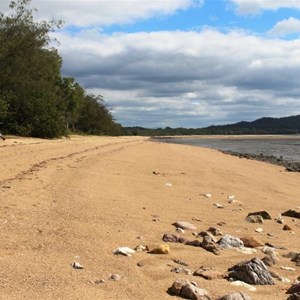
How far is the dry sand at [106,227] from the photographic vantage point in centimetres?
420

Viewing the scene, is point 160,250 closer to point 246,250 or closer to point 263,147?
point 246,250

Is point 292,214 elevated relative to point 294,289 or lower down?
lower down

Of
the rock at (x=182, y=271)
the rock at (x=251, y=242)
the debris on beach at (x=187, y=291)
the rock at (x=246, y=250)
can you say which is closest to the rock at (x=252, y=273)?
the rock at (x=182, y=271)

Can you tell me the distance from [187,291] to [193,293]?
0.06 meters

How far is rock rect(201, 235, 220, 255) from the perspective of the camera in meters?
5.71

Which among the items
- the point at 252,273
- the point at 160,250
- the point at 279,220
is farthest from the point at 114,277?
the point at 279,220

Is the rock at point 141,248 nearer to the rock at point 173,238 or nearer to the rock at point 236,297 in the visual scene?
the rock at point 173,238

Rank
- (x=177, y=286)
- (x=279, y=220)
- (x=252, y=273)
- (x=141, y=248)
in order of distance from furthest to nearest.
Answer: (x=279, y=220) < (x=141, y=248) < (x=252, y=273) < (x=177, y=286)

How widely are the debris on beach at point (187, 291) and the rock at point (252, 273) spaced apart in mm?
654

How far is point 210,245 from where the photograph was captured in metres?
5.81

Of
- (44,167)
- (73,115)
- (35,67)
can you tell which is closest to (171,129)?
(73,115)

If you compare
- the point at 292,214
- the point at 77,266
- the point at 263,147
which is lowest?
the point at 263,147

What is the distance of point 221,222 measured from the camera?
7.79 m

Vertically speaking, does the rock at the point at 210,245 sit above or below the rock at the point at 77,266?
below
